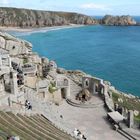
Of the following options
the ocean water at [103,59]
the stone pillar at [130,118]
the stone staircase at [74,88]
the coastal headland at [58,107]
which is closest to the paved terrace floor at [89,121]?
the coastal headland at [58,107]

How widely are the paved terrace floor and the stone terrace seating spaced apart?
4690mm

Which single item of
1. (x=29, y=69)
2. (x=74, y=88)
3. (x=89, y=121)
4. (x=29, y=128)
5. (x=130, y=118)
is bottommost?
(x=89, y=121)

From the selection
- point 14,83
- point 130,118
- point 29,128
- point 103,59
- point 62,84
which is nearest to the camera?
point 29,128

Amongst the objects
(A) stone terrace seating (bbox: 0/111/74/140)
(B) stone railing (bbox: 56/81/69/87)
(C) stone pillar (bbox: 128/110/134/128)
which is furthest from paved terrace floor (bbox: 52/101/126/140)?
(A) stone terrace seating (bbox: 0/111/74/140)

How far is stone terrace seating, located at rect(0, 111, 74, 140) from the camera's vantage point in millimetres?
26500

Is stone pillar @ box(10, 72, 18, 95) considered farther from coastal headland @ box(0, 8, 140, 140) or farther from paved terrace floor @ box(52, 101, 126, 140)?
paved terrace floor @ box(52, 101, 126, 140)

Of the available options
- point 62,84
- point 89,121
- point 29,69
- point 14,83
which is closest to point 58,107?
point 62,84

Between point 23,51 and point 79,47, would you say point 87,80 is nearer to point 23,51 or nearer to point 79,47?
point 23,51

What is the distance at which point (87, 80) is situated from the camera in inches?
1887

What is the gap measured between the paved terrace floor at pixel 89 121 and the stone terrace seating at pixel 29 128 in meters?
4.69

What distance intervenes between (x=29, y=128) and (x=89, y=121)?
37.4 ft

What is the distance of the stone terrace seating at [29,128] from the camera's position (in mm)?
26500

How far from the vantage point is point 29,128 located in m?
28.8

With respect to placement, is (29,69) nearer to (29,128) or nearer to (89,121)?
(89,121)
